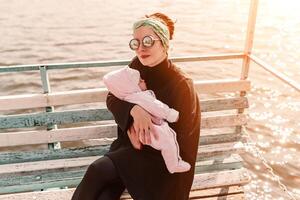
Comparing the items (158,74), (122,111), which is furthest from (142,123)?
(158,74)

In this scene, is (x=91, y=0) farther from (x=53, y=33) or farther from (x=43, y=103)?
(x=43, y=103)

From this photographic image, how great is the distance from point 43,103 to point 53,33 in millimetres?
11195

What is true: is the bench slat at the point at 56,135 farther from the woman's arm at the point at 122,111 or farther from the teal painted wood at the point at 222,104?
the teal painted wood at the point at 222,104

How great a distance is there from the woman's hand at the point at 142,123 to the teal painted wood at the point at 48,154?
0.90 meters

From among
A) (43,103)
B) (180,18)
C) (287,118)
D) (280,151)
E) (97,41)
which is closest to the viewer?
(43,103)

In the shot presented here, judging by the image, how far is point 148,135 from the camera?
2838mm

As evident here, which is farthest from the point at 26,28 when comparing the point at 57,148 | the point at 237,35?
the point at 57,148

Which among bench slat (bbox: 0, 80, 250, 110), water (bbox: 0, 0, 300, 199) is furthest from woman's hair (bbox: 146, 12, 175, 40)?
water (bbox: 0, 0, 300, 199)

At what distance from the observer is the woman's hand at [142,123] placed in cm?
283

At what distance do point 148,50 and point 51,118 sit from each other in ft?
4.00

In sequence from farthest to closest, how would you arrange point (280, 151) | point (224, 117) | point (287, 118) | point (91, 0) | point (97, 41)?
point (91, 0), point (97, 41), point (287, 118), point (280, 151), point (224, 117)

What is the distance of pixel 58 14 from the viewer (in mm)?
15875

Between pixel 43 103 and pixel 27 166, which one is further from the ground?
pixel 43 103

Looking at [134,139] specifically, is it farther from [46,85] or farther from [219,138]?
[219,138]
